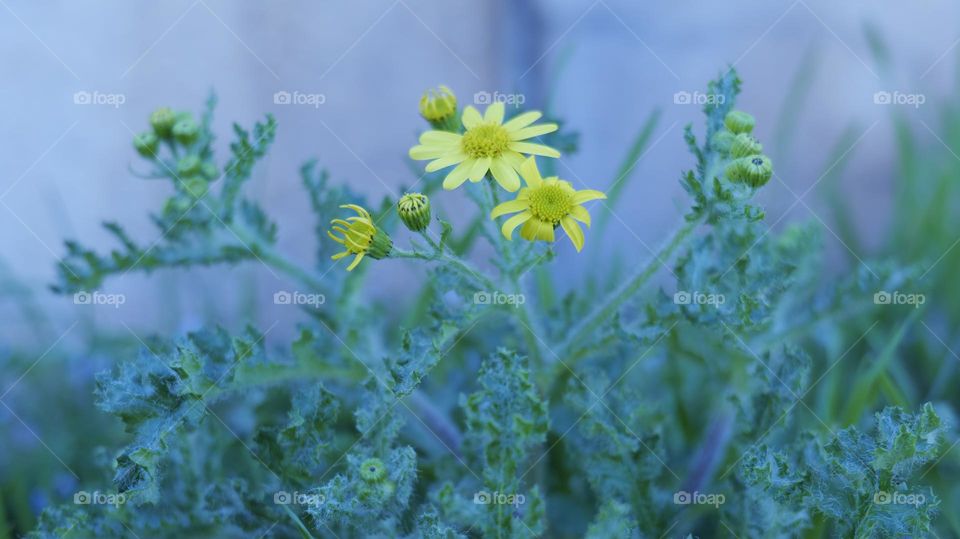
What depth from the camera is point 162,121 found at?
2.00 meters

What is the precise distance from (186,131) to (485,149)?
0.73 m

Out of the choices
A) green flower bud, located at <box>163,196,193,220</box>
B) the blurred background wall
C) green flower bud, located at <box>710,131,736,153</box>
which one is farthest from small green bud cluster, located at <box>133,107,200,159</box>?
green flower bud, located at <box>710,131,736,153</box>

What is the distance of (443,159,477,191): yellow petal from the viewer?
1.58 m

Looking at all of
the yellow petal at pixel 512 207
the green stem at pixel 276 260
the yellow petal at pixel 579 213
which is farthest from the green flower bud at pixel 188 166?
the yellow petal at pixel 579 213

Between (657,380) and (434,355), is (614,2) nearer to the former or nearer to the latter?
(657,380)

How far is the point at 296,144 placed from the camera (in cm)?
336

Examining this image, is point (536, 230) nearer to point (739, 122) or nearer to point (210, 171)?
point (739, 122)

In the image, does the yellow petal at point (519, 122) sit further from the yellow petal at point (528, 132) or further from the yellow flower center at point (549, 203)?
the yellow flower center at point (549, 203)

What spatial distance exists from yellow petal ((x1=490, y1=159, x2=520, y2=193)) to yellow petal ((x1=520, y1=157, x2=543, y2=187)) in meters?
0.02

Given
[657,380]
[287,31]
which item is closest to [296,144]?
[287,31]

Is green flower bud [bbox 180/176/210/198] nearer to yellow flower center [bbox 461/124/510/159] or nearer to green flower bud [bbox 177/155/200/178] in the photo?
green flower bud [bbox 177/155/200/178]

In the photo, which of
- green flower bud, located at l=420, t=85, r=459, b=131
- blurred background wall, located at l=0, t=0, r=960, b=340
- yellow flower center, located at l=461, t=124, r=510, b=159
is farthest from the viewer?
blurred background wall, located at l=0, t=0, r=960, b=340

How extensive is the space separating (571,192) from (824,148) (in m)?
2.30

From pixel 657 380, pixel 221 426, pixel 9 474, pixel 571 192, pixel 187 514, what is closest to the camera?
pixel 571 192
